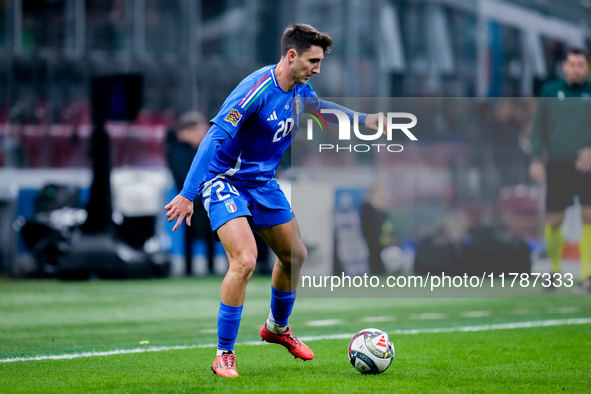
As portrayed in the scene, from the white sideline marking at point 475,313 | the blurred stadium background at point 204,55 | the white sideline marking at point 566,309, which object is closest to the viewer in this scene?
the white sideline marking at point 475,313

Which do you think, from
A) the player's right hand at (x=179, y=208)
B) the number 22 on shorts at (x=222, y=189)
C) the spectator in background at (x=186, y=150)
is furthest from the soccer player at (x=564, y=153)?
the player's right hand at (x=179, y=208)

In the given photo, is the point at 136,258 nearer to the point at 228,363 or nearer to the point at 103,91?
the point at 103,91

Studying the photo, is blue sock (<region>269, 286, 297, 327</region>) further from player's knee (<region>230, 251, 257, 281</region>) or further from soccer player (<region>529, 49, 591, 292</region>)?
soccer player (<region>529, 49, 591, 292</region>)

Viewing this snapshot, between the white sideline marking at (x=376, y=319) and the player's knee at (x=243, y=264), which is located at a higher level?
the player's knee at (x=243, y=264)

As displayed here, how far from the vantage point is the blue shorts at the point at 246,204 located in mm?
5000

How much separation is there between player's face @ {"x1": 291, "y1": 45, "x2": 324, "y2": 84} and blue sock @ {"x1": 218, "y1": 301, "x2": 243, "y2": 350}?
1.41 metres

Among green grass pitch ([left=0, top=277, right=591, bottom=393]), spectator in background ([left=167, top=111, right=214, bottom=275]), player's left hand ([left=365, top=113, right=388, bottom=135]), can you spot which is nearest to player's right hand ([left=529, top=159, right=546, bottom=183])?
green grass pitch ([left=0, top=277, right=591, bottom=393])

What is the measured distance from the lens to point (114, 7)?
23.6 metres

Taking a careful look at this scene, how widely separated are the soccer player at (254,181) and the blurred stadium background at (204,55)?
10.3 meters

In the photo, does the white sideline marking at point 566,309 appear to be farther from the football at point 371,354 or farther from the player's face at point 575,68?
the football at point 371,354

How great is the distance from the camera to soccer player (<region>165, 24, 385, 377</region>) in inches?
192

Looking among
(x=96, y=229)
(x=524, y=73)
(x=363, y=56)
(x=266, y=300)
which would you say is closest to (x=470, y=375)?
(x=266, y=300)

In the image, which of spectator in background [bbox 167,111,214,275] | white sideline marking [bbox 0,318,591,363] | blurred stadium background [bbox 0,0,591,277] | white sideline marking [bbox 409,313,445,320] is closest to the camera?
white sideline marking [bbox 0,318,591,363]

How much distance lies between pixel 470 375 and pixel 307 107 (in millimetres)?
1949
